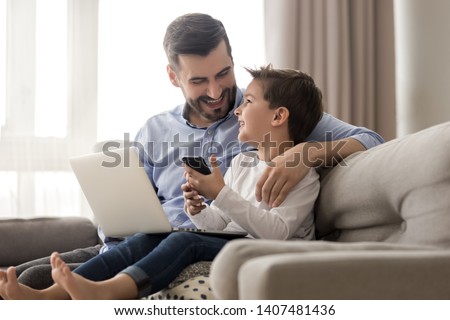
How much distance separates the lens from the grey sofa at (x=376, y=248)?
848mm

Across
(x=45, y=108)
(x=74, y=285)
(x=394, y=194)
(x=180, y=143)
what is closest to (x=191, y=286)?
(x=74, y=285)

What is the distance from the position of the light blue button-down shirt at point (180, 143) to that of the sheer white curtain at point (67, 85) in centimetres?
102

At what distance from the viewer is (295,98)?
72.7 inches

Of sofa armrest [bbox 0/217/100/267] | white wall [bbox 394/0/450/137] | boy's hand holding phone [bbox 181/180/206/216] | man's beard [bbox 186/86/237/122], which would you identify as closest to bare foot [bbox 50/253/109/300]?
boy's hand holding phone [bbox 181/180/206/216]

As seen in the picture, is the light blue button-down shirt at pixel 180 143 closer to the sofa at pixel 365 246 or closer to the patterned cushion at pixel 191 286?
the sofa at pixel 365 246

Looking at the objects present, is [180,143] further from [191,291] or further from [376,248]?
[376,248]

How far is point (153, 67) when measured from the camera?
338 centimetres

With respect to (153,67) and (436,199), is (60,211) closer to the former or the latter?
(153,67)

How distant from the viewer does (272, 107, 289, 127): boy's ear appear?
72.0 inches

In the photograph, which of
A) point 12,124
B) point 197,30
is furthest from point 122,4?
point 197,30

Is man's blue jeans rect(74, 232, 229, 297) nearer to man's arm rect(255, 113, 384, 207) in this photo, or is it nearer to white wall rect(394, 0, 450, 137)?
man's arm rect(255, 113, 384, 207)

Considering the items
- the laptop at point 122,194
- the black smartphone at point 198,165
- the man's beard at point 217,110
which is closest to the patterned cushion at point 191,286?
the laptop at point 122,194

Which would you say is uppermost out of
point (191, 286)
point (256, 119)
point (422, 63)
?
point (422, 63)

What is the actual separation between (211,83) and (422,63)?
1.64 metres
